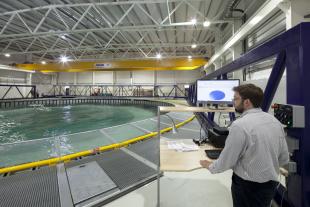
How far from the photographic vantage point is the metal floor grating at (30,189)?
1.60m

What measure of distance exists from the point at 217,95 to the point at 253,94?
1.48 m

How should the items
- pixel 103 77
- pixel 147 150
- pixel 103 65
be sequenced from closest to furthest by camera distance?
pixel 147 150 < pixel 103 65 < pixel 103 77

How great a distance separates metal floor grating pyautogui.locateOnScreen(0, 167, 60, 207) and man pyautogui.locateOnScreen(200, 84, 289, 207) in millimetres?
1608

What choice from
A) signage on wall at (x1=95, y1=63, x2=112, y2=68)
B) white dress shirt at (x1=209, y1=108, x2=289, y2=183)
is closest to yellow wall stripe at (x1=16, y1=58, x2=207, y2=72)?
signage on wall at (x1=95, y1=63, x2=112, y2=68)

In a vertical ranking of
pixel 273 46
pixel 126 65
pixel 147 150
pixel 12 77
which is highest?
pixel 126 65

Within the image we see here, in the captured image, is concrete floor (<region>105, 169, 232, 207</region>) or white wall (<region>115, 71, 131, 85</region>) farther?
white wall (<region>115, 71, 131, 85</region>)

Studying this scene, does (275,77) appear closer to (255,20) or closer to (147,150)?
(147,150)

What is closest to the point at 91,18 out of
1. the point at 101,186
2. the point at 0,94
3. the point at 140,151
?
the point at 140,151

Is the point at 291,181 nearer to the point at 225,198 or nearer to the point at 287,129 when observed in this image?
the point at 287,129


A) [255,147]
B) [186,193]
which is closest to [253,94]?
[255,147]

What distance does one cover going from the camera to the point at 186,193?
1834 millimetres

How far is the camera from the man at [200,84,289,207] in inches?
37.3

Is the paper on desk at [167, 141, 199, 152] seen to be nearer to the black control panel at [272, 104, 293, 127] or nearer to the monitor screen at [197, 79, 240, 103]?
the black control panel at [272, 104, 293, 127]

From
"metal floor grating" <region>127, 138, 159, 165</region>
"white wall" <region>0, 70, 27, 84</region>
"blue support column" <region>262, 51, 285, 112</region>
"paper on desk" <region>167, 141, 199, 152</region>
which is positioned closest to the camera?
"blue support column" <region>262, 51, 285, 112</region>
